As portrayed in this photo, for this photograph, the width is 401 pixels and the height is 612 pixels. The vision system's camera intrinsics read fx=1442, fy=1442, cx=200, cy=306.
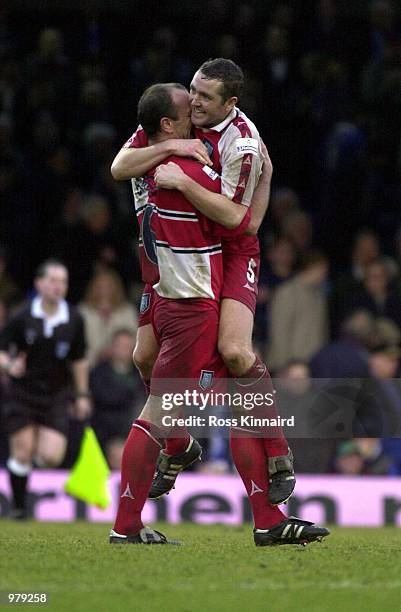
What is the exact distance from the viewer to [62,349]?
39.0 ft

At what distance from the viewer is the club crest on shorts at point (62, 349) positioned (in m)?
11.9

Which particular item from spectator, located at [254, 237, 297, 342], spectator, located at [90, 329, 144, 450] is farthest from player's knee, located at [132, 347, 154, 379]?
spectator, located at [254, 237, 297, 342]

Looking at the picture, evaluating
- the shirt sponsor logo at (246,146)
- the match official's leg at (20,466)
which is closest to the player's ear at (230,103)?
the shirt sponsor logo at (246,146)

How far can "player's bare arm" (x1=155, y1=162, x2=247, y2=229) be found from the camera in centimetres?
664

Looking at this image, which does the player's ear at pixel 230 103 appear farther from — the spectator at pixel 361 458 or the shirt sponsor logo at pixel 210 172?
the spectator at pixel 361 458

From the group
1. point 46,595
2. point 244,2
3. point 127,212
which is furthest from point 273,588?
point 244,2

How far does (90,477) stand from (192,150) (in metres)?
5.20

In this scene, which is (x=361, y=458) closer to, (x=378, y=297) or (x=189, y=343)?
(x=378, y=297)

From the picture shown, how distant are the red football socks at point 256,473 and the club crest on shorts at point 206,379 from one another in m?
0.30

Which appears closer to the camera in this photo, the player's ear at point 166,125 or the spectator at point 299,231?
the player's ear at point 166,125

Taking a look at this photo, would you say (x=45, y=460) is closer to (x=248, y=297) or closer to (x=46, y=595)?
(x=248, y=297)

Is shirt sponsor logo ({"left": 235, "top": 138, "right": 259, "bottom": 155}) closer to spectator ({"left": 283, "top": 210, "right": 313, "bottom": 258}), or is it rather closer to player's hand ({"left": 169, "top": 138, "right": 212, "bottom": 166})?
player's hand ({"left": 169, "top": 138, "right": 212, "bottom": 166})

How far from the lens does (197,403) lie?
7.04m

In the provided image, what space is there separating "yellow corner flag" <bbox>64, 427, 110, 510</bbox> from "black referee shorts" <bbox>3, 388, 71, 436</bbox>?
25.1 inches
